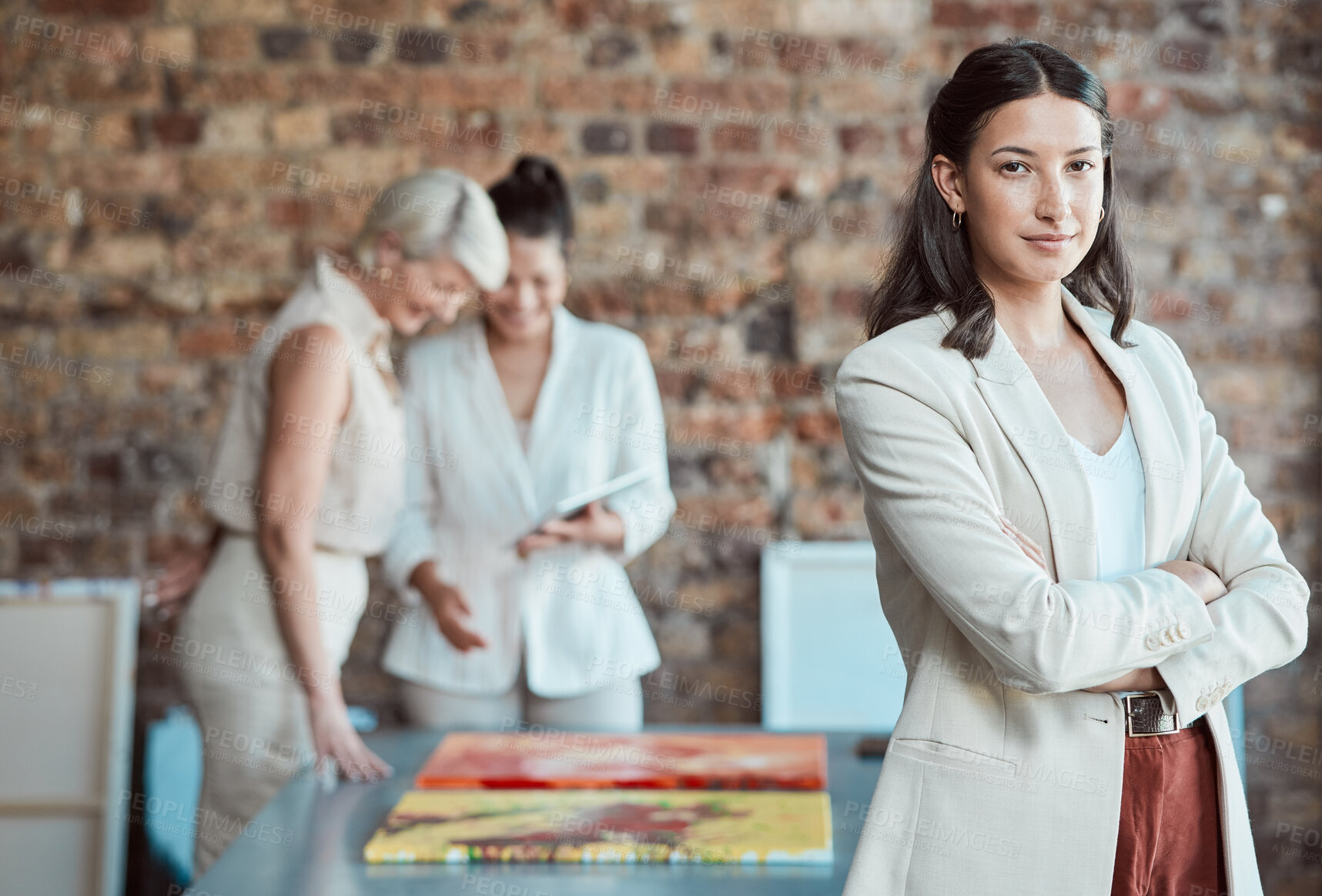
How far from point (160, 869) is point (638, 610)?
1296 millimetres

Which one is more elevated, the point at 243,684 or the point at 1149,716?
the point at 1149,716

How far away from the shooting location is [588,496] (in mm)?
2396

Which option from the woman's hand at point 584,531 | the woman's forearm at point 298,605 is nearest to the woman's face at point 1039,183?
the woman's forearm at point 298,605

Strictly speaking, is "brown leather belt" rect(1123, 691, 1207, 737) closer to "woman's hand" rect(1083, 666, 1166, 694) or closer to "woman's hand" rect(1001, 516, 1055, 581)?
"woman's hand" rect(1083, 666, 1166, 694)

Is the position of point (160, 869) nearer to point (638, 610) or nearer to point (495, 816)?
point (638, 610)

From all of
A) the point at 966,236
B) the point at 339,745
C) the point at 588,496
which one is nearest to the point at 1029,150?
the point at 966,236

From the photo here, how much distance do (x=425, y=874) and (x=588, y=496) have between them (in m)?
1.01

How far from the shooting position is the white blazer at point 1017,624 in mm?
1186

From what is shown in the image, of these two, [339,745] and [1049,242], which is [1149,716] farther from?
[339,745]

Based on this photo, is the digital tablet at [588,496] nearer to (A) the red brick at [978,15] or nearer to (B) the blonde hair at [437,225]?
(B) the blonde hair at [437,225]

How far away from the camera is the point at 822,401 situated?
338 cm

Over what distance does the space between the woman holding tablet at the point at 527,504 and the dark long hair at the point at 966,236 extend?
132 cm

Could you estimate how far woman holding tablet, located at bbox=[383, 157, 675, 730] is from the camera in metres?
2.66

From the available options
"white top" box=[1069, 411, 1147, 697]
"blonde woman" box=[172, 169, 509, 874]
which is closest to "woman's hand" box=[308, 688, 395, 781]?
"blonde woman" box=[172, 169, 509, 874]
